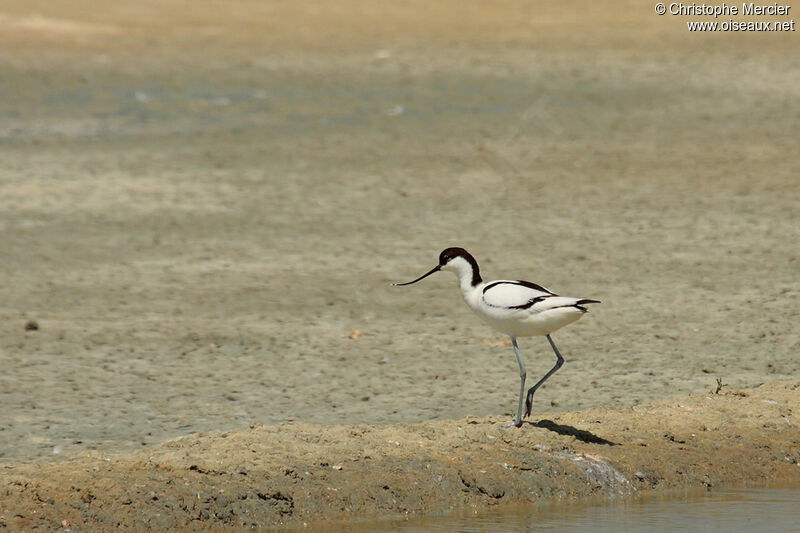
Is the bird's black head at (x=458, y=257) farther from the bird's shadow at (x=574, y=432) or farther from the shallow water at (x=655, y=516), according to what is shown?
the shallow water at (x=655, y=516)

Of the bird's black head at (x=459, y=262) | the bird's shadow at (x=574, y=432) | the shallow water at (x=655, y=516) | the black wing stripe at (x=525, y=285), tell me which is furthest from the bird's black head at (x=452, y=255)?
the shallow water at (x=655, y=516)

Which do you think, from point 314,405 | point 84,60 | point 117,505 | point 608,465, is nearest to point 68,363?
point 314,405

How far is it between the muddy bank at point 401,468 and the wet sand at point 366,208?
0.42 metres

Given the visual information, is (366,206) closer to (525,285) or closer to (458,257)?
(458,257)

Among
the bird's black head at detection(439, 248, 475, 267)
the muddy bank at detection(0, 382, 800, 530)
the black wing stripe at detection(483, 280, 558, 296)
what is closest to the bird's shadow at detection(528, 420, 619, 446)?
the muddy bank at detection(0, 382, 800, 530)

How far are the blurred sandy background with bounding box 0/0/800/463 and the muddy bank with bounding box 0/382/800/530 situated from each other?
544 mm

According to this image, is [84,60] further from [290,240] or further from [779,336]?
[779,336]

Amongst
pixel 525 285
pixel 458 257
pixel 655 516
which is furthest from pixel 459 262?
pixel 655 516

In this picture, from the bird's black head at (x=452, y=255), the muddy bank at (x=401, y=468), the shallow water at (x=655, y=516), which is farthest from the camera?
the bird's black head at (x=452, y=255)

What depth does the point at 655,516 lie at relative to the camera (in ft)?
21.1

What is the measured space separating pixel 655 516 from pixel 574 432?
0.77 m

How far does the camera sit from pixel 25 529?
5.72 m

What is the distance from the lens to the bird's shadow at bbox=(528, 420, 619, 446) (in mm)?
7027

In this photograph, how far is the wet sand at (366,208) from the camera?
322 inches
